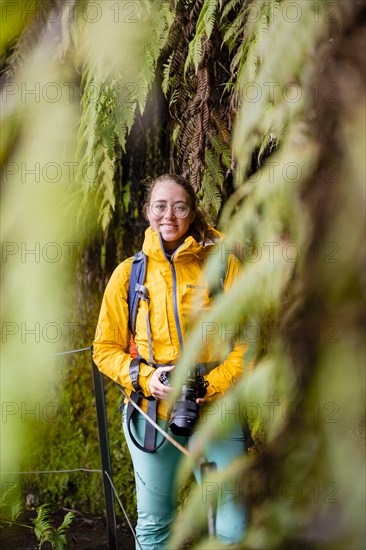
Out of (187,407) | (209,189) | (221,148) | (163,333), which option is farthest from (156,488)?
(221,148)

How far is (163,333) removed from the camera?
171cm

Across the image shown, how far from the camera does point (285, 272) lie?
714mm

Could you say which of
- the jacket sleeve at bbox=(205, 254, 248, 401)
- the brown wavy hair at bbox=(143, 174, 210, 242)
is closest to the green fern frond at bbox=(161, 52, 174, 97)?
the brown wavy hair at bbox=(143, 174, 210, 242)

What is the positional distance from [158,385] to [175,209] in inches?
19.1

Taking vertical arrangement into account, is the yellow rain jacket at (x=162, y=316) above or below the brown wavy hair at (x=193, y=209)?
below

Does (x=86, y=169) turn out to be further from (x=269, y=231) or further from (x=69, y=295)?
(x=269, y=231)

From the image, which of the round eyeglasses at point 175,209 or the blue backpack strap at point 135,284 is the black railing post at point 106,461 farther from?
the round eyeglasses at point 175,209

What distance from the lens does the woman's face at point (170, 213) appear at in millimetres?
1769

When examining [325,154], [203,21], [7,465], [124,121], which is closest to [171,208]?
[124,121]

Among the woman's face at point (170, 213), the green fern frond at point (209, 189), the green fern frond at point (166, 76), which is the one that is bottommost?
the woman's face at point (170, 213)

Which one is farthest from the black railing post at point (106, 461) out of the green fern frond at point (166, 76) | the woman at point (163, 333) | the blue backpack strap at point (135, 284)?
the green fern frond at point (166, 76)

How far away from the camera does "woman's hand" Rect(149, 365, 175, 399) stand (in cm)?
162

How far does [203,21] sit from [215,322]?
4.20 feet

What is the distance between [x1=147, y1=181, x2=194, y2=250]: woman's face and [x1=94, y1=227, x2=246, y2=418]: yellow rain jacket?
33 millimetres
